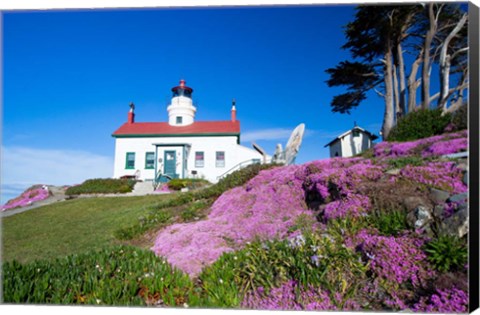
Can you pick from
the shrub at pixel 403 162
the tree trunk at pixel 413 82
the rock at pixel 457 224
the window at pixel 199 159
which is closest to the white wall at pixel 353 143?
the tree trunk at pixel 413 82

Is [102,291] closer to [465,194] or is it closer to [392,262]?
[392,262]

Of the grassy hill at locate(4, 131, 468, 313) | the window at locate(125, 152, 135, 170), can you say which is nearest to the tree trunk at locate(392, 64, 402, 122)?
the grassy hill at locate(4, 131, 468, 313)

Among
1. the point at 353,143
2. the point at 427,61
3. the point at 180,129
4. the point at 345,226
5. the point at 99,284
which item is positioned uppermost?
the point at 427,61

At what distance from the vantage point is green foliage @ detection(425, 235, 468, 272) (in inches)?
89.8

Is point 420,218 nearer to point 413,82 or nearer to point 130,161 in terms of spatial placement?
point 413,82

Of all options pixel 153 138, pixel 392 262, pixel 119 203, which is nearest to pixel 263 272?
pixel 392 262

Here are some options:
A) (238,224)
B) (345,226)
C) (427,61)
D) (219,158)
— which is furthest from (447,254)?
(219,158)

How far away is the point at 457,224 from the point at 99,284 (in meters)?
3.52

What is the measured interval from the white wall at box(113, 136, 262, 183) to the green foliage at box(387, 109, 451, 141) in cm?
866

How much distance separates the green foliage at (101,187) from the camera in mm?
8180

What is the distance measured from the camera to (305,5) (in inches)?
125

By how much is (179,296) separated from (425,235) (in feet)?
8.18

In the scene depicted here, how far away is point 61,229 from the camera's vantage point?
4930 mm

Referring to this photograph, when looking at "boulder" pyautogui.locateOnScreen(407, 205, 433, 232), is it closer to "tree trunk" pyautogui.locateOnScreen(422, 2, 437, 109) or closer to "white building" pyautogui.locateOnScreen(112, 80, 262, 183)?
"tree trunk" pyautogui.locateOnScreen(422, 2, 437, 109)
